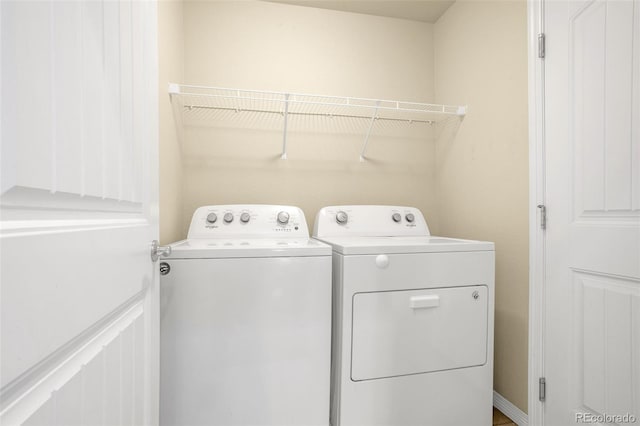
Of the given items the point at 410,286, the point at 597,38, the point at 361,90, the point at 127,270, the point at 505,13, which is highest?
the point at 505,13

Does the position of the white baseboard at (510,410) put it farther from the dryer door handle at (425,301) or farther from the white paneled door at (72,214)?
the white paneled door at (72,214)

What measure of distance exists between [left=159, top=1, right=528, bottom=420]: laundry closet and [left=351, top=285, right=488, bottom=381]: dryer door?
31 cm

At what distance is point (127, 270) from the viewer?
0.68m

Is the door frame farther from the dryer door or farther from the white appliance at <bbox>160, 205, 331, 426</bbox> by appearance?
the white appliance at <bbox>160, 205, 331, 426</bbox>

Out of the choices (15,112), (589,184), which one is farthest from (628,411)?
(15,112)

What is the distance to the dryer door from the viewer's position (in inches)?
49.0

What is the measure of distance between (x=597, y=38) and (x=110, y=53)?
1.66m

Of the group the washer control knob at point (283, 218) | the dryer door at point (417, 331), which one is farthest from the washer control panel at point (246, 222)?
the dryer door at point (417, 331)

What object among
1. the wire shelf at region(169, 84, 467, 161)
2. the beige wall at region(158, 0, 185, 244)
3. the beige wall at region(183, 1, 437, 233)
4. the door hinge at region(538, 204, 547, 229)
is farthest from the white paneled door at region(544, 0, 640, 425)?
the beige wall at region(158, 0, 185, 244)

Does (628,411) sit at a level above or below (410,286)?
below

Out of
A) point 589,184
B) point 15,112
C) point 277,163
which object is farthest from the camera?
point 277,163

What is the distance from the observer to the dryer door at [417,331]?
1245 millimetres

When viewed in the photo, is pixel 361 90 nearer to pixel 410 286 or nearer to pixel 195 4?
pixel 195 4

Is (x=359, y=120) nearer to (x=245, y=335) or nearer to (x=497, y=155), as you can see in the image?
(x=497, y=155)
